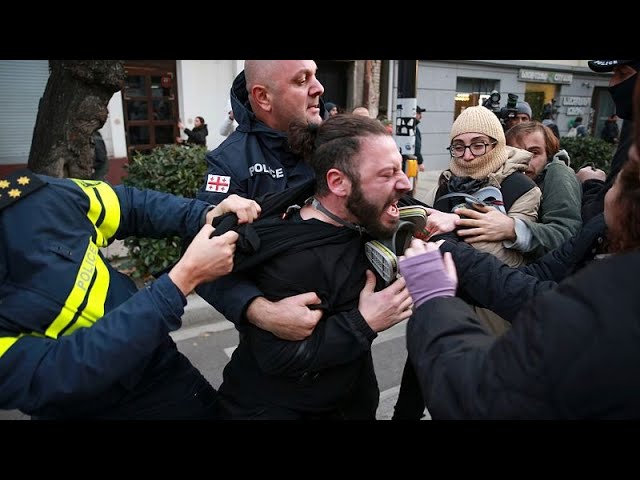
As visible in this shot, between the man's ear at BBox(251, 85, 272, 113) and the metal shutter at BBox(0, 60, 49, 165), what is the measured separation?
9.55 meters

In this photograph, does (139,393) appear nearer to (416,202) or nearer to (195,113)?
(416,202)

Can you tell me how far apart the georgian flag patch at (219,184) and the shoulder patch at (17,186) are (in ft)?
2.31

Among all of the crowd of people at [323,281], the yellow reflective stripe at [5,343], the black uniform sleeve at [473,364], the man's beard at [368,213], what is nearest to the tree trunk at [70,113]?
the crowd of people at [323,281]

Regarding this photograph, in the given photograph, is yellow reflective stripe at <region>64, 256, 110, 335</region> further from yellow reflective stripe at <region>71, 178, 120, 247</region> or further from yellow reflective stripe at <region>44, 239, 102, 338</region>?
yellow reflective stripe at <region>71, 178, 120, 247</region>

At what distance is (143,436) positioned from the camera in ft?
4.98

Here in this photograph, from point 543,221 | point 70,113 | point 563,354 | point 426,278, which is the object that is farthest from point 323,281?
point 70,113

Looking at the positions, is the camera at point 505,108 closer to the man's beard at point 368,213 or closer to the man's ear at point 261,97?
the man's ear at point 261,97

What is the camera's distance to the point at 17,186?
134 centimetres

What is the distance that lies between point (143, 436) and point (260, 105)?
4.75 ft

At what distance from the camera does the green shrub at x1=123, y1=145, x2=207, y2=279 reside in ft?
16.8

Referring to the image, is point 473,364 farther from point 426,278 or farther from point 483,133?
point 483,133

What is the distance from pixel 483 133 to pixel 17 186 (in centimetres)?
202

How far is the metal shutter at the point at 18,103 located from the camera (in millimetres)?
9422
